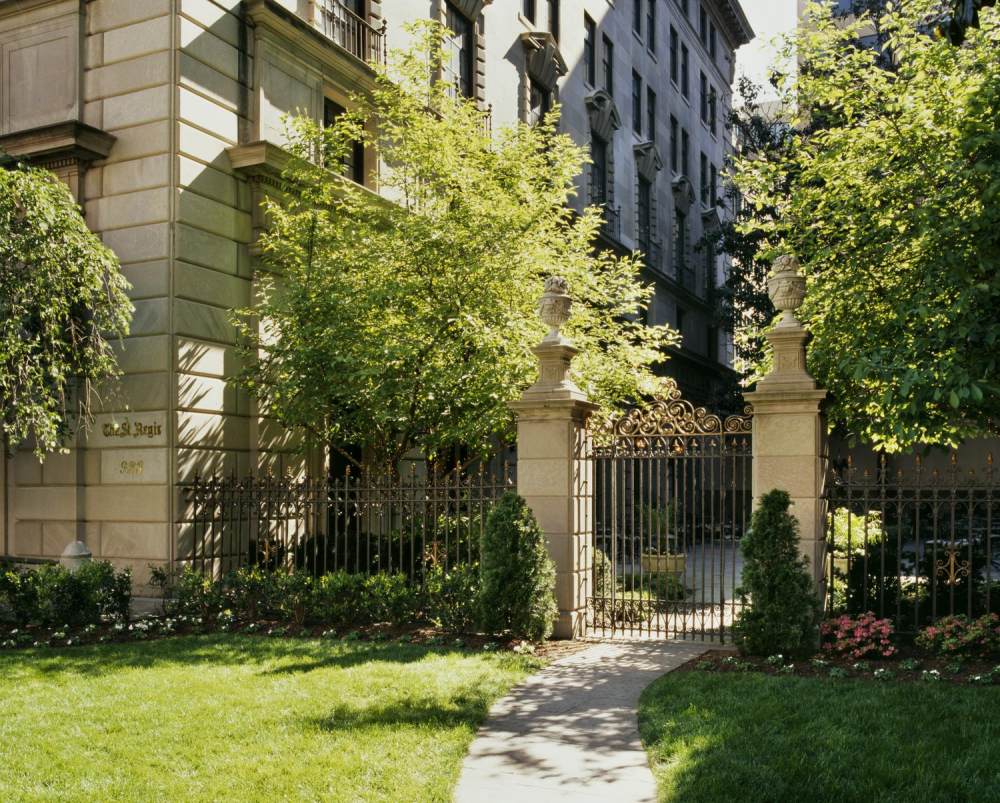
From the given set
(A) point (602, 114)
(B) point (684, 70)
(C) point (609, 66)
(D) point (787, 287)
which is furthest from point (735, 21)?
(D) point (787, 287)

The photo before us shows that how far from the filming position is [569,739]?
7.55 m

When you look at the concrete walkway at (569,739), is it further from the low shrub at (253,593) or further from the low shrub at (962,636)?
the low shrub at (253,593)

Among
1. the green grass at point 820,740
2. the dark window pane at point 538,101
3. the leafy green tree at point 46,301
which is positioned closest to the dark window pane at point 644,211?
the dark window pane at point 538,101

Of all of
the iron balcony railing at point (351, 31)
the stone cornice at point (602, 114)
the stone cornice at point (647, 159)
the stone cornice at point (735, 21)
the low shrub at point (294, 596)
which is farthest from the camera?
the stone cornice at point (735, 21)

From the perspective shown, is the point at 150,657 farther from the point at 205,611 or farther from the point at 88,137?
the point at 88,137

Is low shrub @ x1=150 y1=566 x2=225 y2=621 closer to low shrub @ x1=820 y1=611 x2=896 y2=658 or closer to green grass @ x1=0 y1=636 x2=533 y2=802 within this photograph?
green grass @ x1=0 y1=636 x2=533 y2=802

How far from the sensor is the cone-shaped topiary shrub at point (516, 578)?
11.3m

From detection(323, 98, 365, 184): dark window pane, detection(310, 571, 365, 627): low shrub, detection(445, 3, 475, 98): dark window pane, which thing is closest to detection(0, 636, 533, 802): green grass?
detection(310, 571, 365, 627): low shrub

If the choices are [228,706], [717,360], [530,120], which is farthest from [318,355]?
[717,360]

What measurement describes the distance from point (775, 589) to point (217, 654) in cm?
587

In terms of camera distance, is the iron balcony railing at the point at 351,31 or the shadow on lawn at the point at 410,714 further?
the iron balcony railing at the point at 351,31

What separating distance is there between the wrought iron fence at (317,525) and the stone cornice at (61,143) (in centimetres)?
527

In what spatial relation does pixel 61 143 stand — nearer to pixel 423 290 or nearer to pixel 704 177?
pixel 423 290

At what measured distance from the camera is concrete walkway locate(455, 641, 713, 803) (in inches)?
250
